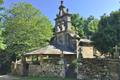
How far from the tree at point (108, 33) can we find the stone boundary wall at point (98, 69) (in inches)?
258

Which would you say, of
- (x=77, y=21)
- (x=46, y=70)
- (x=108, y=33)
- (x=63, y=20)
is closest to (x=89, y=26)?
(x=77, y=21)

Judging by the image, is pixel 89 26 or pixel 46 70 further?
pixel 89 26

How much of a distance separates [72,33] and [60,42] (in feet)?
9.38

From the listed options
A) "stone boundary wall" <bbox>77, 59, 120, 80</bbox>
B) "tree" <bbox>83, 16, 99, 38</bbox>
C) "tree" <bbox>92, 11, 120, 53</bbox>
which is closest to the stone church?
"tree" <bbox>92, 11, 120, 53</bbox>

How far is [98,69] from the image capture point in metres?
22.8

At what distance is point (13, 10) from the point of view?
41812 millimetres

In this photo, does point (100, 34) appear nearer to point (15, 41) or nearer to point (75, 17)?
point (15, 41)

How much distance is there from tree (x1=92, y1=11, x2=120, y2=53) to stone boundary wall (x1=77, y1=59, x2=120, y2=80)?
21.5 ft

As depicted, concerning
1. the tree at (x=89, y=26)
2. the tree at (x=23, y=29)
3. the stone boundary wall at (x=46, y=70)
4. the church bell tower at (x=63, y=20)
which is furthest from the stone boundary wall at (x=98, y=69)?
the tree at (x=89, y=26)

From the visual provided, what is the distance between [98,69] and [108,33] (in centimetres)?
839

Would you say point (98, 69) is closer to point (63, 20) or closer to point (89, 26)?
point (63, 20)

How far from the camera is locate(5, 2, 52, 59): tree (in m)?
40.7

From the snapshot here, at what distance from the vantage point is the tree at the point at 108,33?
29.7 metres

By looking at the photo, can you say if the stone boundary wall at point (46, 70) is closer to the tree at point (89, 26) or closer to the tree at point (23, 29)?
the tree at point (23, 29)
